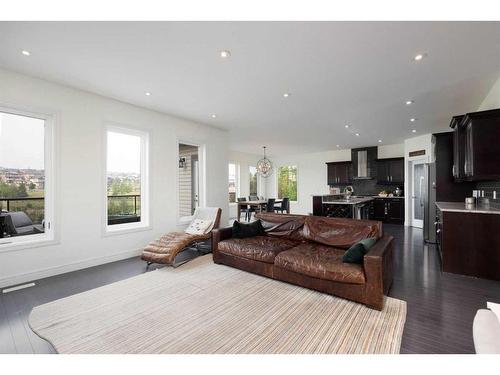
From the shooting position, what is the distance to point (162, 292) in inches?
113

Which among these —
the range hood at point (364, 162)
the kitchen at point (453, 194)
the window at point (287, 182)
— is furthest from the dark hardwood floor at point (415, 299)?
the window at point (287, 182)

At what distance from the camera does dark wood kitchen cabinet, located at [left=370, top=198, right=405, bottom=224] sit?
7930 millimetres

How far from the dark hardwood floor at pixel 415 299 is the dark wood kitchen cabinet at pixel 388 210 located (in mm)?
3934

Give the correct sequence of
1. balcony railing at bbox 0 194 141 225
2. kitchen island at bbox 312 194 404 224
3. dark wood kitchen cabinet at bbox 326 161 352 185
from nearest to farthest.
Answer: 1. balcony railing at bbox 0 194 141 225
2. kitchen island at bbox 312 194 404 224
3. dark wood kitchen cabinet at bbox 326 161 352 185

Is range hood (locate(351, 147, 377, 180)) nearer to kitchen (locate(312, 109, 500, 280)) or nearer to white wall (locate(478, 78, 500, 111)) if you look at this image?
kitchen (locate(312, 109, 500, 280))

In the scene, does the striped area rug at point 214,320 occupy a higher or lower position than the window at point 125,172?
lower

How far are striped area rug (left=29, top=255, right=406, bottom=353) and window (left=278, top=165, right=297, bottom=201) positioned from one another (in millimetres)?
8658

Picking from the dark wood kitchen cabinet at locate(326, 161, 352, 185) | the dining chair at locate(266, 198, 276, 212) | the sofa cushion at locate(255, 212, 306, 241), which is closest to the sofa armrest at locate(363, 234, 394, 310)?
the sofa cushion at locate(255, 212, 306, 241)

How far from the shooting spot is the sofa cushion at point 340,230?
3160 mm

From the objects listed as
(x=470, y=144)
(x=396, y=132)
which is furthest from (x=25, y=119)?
(x=396, y=132)

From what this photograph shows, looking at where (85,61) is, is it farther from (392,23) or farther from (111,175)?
(392,23)

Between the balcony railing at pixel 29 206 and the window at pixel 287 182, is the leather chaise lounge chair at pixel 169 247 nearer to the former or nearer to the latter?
the balcony railing at pixel 29 206

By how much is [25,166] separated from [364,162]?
973cm

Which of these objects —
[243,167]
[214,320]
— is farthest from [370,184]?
[214,320]
